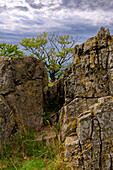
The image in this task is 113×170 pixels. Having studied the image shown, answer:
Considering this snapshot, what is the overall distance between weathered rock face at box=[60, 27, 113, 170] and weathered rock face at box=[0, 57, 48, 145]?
227 centimetres

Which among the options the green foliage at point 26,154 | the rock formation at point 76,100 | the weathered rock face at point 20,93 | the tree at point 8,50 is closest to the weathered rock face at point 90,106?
the rock formation at point 76,100

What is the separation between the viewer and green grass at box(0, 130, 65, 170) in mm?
5395

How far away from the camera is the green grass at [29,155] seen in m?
5.39

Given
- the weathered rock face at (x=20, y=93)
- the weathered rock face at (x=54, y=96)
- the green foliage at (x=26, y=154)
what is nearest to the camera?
the green foliage at (x=26, y=154)

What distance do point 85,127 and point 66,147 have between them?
107cm

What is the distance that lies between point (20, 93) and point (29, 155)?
3057mm

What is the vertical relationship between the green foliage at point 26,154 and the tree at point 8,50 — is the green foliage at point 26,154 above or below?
below

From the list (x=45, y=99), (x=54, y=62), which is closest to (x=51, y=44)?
(x=54, y=62)

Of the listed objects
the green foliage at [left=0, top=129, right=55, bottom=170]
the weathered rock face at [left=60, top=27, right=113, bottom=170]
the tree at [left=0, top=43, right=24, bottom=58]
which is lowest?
the green foliage at [left=0, top=129, right=55, bottom=170]

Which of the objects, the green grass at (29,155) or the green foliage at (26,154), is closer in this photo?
the green grass at (29,155)

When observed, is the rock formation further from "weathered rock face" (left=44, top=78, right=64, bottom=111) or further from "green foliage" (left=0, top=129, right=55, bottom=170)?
"green foliage" (left=0, top=129, right=55, bottom=170)

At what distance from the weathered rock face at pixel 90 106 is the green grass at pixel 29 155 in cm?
60

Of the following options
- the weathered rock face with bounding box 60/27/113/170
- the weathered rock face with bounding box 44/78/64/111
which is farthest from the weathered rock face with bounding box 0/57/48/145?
the weathered rock face with bounding box 60/27/113/170

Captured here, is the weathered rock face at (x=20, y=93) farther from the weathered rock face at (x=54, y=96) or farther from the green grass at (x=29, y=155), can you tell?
the green grass at (x=29, y=155)
